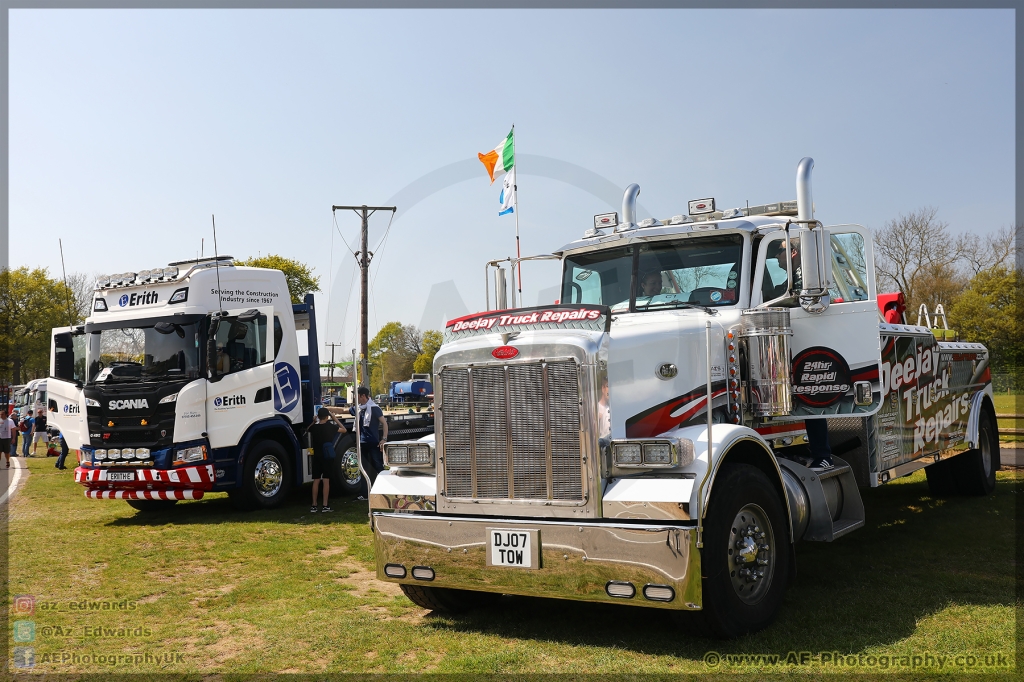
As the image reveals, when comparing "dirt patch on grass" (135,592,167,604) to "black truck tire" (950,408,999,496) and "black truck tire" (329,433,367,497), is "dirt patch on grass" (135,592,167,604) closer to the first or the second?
"black truck tire" (329,433,367,497)

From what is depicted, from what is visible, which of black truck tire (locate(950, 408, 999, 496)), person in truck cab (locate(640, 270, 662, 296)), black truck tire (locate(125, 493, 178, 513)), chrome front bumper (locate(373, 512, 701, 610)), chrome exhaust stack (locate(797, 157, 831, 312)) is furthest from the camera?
black truck tire (locate(125, 493, 178, 513))

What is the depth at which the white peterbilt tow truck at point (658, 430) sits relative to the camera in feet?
16.9

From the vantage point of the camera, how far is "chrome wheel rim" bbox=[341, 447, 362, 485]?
13188 millimetres

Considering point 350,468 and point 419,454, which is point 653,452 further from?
point 350,468

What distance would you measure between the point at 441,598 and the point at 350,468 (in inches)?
291

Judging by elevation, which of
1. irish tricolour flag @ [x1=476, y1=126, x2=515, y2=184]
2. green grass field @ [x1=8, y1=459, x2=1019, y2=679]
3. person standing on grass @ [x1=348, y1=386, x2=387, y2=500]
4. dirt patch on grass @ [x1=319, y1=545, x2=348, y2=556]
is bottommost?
dirt patch on grass @ [x1=319, y1=545, x2=348, y2=556]

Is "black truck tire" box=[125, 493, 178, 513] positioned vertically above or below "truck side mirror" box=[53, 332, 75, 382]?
below

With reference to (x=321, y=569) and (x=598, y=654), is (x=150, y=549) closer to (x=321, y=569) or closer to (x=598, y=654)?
(x=321, y=569)

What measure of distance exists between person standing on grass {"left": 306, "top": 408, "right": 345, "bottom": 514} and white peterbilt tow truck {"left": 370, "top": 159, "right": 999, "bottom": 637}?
6135mm

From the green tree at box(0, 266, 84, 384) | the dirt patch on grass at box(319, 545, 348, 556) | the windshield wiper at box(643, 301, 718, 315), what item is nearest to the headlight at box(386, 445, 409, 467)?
the windshield wiper at box(643, 301, 718, 315)

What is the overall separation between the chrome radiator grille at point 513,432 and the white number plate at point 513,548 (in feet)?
0.78

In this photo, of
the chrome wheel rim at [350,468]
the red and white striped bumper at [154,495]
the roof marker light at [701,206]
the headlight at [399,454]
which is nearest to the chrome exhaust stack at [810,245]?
the roof marker light at [701,206]

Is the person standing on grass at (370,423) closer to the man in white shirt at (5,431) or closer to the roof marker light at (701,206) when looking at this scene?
the roof marker light at (701,206)

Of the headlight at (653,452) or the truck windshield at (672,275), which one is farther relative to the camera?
the truck windshield at (672,275)
